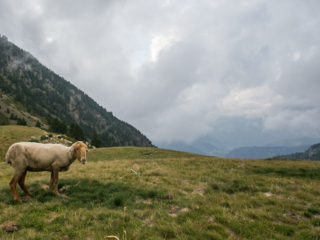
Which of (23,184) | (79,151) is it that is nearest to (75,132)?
(23,184)

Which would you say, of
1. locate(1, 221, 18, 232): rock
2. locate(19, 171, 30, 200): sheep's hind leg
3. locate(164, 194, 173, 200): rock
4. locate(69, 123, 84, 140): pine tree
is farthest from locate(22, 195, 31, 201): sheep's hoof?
locate(69, 123, 84, 140): pine tree

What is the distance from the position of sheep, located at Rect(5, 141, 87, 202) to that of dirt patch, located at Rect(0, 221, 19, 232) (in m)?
2.36

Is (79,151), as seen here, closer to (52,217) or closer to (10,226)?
(52,217)

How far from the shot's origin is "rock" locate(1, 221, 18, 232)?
608 cm

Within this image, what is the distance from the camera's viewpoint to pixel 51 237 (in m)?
5.72

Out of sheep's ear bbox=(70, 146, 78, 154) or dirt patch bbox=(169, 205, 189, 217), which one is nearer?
dirt patch bbox=(169, 205, 189, 217)

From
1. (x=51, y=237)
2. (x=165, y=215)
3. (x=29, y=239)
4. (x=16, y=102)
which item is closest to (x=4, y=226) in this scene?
(x=29, y=239)

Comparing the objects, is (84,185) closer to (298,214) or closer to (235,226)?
(235,226)

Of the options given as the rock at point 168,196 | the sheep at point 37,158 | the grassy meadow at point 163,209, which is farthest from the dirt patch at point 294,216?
the sheep at point 37,158

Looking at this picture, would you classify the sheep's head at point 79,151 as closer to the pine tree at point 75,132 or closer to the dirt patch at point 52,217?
the dirt patch at point 52,217

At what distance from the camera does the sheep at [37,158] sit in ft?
28.5

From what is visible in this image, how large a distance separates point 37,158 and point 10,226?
3494mm

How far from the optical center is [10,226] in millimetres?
6168

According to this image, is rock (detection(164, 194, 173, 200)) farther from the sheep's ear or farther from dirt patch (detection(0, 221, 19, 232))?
dirt patch (detection(0, 221, 19, 232))
